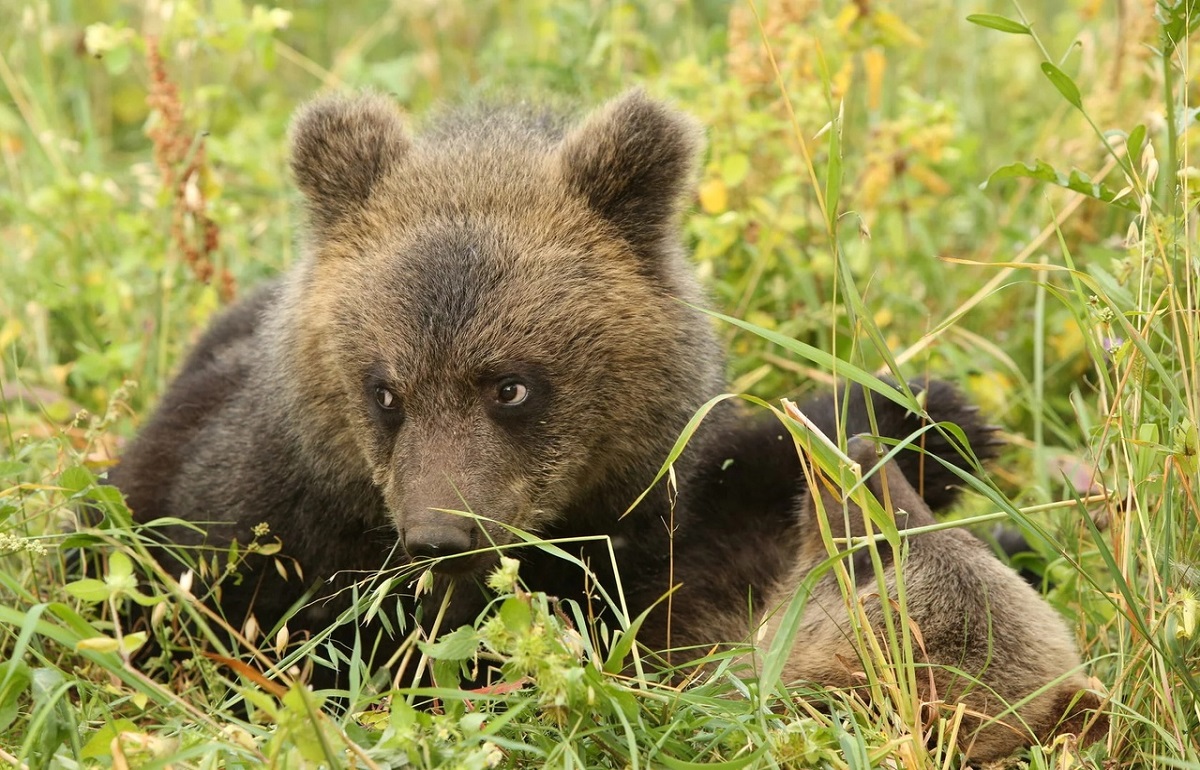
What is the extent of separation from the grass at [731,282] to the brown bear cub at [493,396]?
344 mm

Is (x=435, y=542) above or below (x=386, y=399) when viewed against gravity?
below

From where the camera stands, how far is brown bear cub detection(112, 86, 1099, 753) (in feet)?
11.8

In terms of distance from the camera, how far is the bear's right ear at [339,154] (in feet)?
13.2

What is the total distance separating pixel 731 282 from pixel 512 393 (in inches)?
92.4

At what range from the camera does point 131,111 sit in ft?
27.9

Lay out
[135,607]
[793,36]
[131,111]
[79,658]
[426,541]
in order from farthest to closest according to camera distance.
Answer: [131,111]
[793,36]
[135,607]
[79,658]
[426,541]

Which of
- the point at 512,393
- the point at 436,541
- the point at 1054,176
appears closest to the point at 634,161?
the point at 512,393

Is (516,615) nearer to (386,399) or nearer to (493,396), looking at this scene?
(493,396)

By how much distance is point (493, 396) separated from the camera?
11.9 feet

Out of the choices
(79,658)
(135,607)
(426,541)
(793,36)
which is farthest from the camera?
(793,36)

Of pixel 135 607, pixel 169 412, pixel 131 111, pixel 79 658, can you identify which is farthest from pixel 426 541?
pixel 131 111

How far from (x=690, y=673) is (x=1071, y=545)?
4.06 ft

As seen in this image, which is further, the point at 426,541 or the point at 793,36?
the point at 793,36

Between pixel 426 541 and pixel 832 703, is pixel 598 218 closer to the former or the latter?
pixel 426 541
